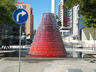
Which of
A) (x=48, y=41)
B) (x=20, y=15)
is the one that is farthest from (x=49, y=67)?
(x=48, y=41)

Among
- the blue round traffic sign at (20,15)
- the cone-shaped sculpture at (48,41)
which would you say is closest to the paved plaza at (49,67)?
the blue round traffic sign at (20,15)

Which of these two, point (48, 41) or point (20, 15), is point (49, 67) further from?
point (48, 41)

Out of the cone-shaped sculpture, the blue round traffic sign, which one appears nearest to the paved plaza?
the blue round traffic sign

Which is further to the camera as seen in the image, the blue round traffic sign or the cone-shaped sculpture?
the cone-shaped sculpture

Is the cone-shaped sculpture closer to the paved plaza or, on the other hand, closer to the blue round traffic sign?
the paved plaza

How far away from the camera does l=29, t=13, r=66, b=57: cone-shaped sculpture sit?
14.6 m

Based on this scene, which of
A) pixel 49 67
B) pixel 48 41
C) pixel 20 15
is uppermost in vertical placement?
pixel 20 15

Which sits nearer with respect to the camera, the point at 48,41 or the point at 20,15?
the point at 20,15

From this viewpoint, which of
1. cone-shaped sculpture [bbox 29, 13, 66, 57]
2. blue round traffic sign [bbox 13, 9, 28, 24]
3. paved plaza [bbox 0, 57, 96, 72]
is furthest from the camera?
cone-shaped sculpture [bbox 29, 13, 66, 57]

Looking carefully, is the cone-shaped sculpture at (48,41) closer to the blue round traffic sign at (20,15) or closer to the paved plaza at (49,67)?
the paved plaza at (49,67)

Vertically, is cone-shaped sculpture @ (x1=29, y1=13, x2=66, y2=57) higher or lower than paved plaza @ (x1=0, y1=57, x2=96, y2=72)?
Answer: higher

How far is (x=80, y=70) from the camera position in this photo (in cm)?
832

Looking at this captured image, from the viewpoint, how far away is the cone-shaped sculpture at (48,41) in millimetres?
14586

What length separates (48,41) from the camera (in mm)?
14727
